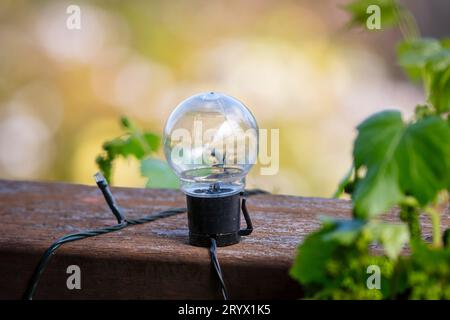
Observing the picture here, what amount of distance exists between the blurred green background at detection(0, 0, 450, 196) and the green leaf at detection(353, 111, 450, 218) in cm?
196

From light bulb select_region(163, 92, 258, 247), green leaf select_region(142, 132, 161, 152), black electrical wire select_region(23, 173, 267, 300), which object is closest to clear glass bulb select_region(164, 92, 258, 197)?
light bulb select_region(163, 92, 258, 247)

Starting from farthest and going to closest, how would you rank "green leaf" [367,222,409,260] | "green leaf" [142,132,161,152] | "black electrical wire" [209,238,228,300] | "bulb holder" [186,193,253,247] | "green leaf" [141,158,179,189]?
"green leaf" [142,132,161,152] → "green leaf" [141,158,179,189] → "bulb holder" [186,193,253,247] → "black electrical wire" [209,238,228,300] → "green leaf" [367,222,409,260]

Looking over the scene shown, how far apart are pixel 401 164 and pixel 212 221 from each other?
36 cm

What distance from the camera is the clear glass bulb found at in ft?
3.26

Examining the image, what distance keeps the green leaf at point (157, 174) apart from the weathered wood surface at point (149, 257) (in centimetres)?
34

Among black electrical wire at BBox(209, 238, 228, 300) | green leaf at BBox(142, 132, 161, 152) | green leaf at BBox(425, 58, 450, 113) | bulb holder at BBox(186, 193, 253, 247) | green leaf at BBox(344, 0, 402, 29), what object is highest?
green leaf at BBox(344, 0, 402, 29)

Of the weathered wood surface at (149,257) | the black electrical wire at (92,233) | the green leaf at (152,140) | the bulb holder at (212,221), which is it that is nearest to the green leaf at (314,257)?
the weathered wood surface at (149,257)

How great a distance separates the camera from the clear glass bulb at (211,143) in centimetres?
99

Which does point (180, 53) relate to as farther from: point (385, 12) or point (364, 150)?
point (364, 150)

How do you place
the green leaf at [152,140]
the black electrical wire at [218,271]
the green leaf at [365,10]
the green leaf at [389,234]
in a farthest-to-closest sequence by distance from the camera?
the green leaf at [152,140]
the green leaf at [365,10]
the black electrical wire at [218,271]
the green leaf at [389,234]

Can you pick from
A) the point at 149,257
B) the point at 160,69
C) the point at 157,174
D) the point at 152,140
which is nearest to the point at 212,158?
the point at 149,257

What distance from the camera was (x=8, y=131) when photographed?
2.85m

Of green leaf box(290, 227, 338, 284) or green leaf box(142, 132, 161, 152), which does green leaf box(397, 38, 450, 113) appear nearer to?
green leaf box(290, 227, 338, 284)

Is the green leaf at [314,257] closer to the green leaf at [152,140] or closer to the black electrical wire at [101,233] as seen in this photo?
the black electrical wire at [101,233]
